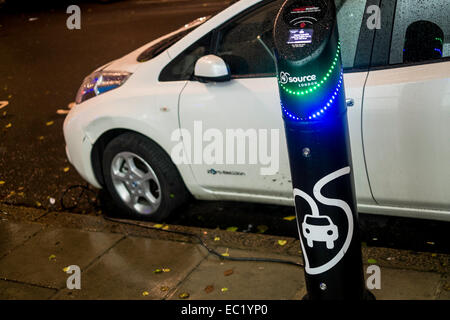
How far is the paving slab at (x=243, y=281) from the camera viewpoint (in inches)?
172

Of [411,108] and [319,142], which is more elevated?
[319,142]

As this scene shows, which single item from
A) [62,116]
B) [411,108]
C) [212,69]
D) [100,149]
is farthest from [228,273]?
[62,116]

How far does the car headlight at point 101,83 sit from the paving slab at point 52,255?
3.64 feet

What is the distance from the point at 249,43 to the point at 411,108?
130cm

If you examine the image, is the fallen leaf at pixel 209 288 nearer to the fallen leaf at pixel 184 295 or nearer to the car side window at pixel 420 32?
the fallen leaf at pixel 184 295

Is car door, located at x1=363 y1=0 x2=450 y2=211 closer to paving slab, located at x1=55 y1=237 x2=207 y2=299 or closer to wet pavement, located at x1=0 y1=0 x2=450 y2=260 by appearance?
wet pavement, located at x1=0 y1=0 x2=450 y2=260

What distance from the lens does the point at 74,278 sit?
4891 millimetres

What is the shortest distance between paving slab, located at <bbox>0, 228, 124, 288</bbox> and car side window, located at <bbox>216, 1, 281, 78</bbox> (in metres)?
1.64

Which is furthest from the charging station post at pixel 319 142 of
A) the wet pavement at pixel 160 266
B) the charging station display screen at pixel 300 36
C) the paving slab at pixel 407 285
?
the wet pavement at pixel 160 266

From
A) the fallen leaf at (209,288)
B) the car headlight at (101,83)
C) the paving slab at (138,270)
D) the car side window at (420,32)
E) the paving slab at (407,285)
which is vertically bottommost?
the paving slab at (138,270)

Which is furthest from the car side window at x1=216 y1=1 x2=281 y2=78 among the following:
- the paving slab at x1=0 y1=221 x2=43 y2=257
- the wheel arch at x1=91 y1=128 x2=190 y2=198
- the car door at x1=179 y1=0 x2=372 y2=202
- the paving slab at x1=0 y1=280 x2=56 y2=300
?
the paving slab at x1=0 y1=221 x2=43 y2=257

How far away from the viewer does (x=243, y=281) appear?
4.52 metres

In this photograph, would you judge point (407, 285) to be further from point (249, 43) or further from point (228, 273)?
point (249, 43)
